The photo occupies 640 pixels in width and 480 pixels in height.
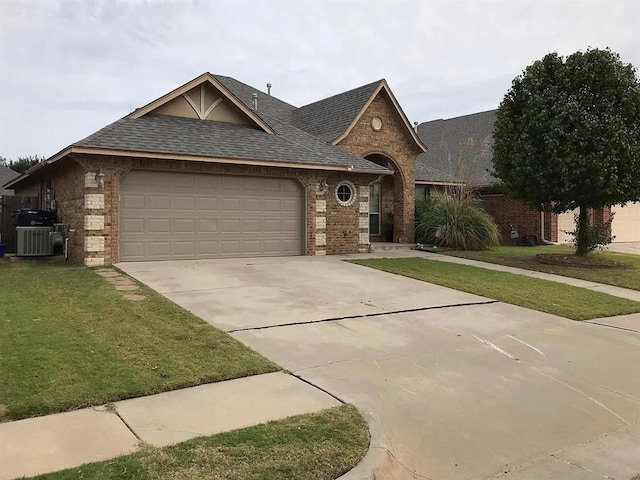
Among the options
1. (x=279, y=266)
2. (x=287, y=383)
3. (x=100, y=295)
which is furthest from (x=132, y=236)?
(x=287, y=383)

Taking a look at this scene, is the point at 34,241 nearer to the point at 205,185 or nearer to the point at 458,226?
the point at 205,185

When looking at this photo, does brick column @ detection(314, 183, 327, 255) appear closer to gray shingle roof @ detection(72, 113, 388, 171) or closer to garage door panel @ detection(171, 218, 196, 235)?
gray shingle roof @ detection(72, 113, 388, 171)

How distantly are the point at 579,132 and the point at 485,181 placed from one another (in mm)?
10978

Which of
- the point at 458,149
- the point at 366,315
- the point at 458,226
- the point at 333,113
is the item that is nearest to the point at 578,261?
the point at 458,226

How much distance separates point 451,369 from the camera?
20.4ft

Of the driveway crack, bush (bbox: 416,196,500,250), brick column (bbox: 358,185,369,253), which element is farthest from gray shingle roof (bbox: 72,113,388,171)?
the driveway crack

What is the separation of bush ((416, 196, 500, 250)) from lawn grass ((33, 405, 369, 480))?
15351 millimetres

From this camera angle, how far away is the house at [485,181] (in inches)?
906

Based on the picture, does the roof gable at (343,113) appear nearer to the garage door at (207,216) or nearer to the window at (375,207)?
the window at (375,207)

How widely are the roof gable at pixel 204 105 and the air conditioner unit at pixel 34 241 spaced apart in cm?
403

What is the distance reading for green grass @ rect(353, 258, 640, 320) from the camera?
9812mm

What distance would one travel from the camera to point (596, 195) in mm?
14438

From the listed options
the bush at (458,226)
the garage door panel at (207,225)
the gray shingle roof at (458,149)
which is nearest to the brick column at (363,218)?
the bush at (458,226)

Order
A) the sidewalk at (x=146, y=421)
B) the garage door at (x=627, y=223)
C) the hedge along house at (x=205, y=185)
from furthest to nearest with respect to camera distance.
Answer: the garage door at (x=627, y=223) → the hedge along house at (x=205, y=185) → the sidewalk at (x=146, y=421)
